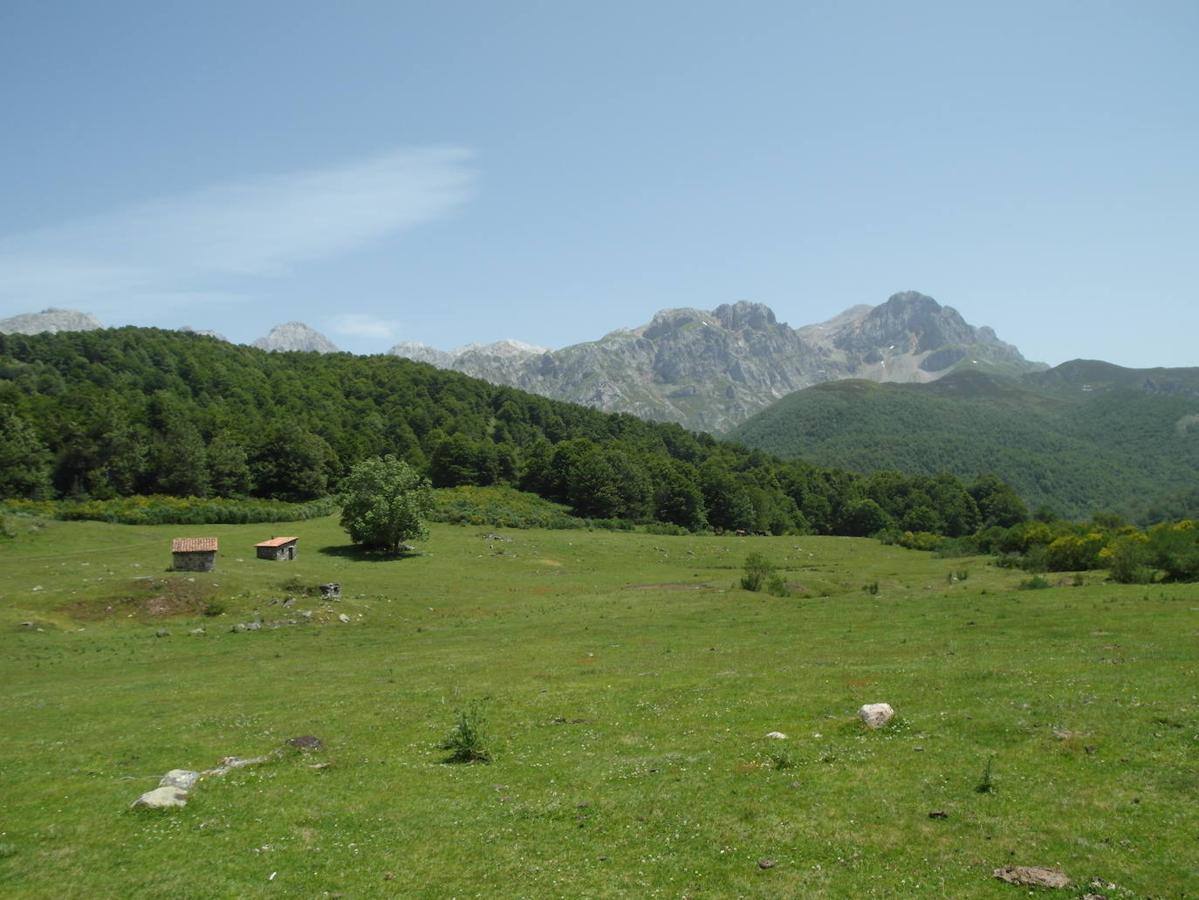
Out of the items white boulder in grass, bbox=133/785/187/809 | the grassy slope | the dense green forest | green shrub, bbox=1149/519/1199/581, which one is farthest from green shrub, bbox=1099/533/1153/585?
the dense green forest

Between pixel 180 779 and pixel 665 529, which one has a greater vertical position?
pixel 180 779

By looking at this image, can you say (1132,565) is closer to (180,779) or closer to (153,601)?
(180,779)

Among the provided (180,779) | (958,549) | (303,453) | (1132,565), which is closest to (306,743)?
(180,779)

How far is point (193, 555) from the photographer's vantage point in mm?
56125

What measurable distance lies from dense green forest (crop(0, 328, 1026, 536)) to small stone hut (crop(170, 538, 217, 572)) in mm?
62059

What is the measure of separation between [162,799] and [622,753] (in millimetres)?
11291

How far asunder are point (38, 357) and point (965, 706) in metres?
206

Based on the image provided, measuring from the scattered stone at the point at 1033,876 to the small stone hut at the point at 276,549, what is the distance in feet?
224

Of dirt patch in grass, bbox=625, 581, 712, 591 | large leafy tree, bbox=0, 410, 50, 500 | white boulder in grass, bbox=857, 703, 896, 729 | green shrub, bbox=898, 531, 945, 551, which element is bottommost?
green shrub, bbox=898, 531, 945, 551

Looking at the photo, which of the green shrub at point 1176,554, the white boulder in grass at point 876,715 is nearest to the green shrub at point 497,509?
the green shrub at point 1176,554

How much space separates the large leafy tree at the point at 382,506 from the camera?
7619 cm

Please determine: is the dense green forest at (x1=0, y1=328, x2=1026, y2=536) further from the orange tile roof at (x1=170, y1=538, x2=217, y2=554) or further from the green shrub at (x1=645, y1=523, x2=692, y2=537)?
the orange tile roof at (x1=170, y1=538, x2=217, y2=554)

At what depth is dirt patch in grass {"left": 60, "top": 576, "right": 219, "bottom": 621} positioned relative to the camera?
47.2 metres

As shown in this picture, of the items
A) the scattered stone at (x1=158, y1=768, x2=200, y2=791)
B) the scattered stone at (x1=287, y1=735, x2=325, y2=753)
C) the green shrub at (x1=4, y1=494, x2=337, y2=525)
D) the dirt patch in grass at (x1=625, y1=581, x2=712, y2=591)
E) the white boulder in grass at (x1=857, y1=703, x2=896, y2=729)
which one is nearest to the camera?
the scattered stone at (x1=158, y1=768, x2=200, y2=791)
